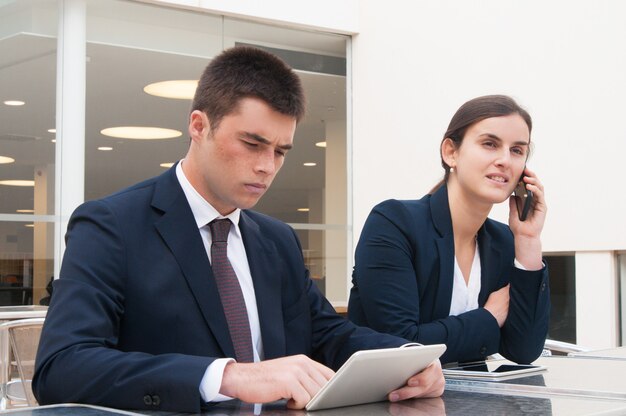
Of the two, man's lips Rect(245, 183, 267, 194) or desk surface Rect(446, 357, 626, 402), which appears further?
man's lips Rect(245, 183, 267, 194)

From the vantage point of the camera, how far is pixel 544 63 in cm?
848

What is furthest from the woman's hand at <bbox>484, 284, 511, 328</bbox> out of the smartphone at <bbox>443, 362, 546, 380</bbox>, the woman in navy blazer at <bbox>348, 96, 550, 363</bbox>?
the smartphone at <bbox>443, 362, 546, 380</bbox>

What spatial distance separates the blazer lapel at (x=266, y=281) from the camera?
83.4 inches

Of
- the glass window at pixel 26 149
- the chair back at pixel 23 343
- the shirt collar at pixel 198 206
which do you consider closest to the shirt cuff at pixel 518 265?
the shirt collar at pixel 198 206

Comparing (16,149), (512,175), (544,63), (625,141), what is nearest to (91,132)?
(16,149)

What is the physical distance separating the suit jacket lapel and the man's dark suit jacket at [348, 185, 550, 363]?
0.74 m

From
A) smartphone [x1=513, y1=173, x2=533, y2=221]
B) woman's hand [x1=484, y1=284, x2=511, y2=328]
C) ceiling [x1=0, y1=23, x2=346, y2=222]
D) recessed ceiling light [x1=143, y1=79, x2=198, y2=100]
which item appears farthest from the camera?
recessed ceiling light [x1=143, y1=79, x2=198, y2=100]

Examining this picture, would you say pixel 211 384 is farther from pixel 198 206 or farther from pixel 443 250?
pixel 443 250

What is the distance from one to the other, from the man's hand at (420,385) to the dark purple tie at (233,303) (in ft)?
1.25

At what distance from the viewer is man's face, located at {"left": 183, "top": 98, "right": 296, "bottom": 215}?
2.02 metres

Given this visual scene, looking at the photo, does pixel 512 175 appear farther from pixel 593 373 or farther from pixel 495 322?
pixel 593 373

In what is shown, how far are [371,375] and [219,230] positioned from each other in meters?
0.62

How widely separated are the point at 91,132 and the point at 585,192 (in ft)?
14.8

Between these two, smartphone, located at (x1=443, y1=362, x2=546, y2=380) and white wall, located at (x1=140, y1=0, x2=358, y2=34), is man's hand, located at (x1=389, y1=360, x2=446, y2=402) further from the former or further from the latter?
white wall, located at (x1=140, y1=0, x2=358, y2=34)
